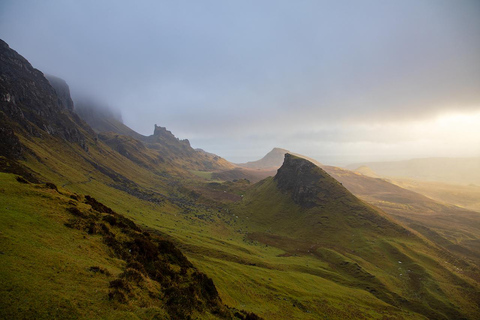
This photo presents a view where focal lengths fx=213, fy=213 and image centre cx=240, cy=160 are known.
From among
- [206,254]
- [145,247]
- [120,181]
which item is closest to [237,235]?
[206,254]

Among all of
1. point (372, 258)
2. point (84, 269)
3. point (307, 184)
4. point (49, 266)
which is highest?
point (307, 184)

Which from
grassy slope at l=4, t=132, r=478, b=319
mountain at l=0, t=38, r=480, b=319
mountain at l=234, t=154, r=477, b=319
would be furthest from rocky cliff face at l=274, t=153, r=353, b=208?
grassy slope at l=4, t=132, r=478, b=319

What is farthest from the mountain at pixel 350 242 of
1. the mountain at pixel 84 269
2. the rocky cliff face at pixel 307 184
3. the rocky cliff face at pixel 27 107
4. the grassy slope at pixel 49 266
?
the rocky cliff face at pixel 27 107

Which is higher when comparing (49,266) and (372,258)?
(49,266)

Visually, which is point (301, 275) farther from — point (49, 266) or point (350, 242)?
point (49, 266)

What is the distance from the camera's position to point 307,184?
14838 centimetres

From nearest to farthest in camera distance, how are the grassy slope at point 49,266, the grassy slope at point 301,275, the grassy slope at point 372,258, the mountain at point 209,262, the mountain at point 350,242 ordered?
the grassy slope at point 49,266, the mountain at point 209,262, the grassy slope at point 301,275, the grassy slope at point 372,258, the mountain at point 350,242

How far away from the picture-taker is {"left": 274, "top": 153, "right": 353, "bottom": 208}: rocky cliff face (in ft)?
437

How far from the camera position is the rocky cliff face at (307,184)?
133 m

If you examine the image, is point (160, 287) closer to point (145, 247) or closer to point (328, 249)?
point (145, 247)

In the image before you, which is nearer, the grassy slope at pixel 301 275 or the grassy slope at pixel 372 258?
the grassy slope at pixel 301 275

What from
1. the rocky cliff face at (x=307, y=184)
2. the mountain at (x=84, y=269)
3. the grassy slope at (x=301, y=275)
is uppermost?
the rocky cliff face at (x=307, y=184)

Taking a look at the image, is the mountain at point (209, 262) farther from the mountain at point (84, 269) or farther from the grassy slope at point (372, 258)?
the grassy slope at point (372, 258)

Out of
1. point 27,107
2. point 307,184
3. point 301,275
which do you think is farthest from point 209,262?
point 27,107
